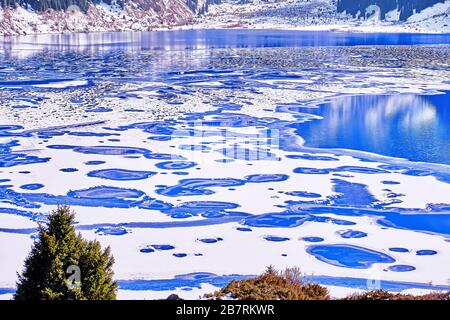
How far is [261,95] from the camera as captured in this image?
3481 cm

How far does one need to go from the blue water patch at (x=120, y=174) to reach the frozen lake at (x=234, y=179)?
55mm

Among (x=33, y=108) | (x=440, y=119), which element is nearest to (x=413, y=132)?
(x=440, y=119)

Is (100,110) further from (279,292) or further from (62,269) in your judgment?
(62,269)

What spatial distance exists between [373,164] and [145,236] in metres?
8.75

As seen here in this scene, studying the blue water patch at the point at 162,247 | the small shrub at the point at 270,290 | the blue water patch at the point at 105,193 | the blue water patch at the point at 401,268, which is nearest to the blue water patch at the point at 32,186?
the blue water patch at the point at 105,193

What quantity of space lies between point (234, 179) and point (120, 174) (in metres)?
3.20

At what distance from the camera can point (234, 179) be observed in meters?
18.0

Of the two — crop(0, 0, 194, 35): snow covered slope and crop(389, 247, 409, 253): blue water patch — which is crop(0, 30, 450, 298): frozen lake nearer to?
crop(389, 247, 409, 253): blue water patch

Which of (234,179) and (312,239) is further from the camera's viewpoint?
(234,179)

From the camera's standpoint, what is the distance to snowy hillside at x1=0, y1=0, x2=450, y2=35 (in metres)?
120

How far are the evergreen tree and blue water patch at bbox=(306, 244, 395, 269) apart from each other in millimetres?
5646

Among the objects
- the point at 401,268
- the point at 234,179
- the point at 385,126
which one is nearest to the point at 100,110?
the point at 385,126

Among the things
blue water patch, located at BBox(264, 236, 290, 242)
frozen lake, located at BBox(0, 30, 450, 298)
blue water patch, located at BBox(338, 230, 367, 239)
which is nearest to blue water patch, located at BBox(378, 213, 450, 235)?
frozen lake, located at BBox(0, 30, 450, 298)
